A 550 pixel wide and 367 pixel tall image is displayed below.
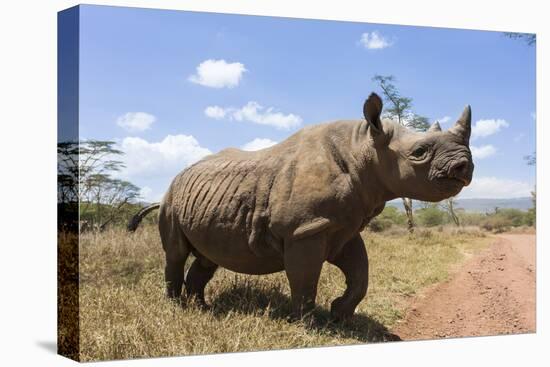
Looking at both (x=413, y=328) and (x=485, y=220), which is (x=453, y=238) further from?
(x=413, y=328)

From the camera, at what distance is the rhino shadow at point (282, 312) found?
265 inches

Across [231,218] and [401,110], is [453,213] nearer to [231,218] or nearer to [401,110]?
[401,110]

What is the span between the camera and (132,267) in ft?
28.3

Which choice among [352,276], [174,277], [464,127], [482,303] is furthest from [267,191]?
[482,303]

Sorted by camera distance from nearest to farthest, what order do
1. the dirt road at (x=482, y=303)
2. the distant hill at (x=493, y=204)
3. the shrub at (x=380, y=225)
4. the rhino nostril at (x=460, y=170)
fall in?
1. the rhino nostril at (x=460, y=170)
2. the dirt road at (x=482, y=303)
3. the distant hill at (x=493, y=204)
4. the shrub at (x=380, y=225)

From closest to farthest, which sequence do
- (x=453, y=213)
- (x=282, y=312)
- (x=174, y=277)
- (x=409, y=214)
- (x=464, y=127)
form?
(x=464, y=127), (x=282, y=312), (x=174, y=277), (x=453, y=213), (x=409, y=214)

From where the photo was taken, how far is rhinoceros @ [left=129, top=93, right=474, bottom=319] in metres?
6.20

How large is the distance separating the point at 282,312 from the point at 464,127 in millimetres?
2521

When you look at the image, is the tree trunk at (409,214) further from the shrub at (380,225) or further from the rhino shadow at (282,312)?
the rhino shadow at (282,312)

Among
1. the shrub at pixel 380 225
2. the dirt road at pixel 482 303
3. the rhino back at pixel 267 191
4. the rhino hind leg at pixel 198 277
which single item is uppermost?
the rhino back at pixel 267 191

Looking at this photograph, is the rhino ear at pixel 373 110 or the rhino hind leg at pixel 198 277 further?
the rhino hind leg at pixel 198 277

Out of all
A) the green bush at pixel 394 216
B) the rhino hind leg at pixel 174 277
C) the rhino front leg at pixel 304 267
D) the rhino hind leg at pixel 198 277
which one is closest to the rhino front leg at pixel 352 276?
the rhino front leg at pixel 304 267

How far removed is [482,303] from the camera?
28.2 feet

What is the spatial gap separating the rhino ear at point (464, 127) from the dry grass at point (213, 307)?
7.03 ft
